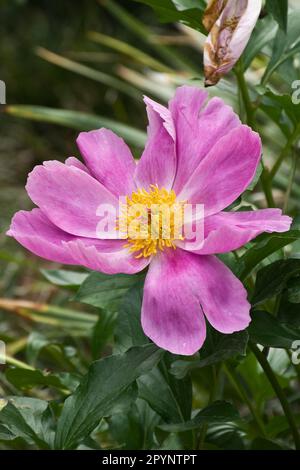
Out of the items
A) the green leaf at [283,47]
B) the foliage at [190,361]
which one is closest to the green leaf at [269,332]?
the foliage at [190,361]

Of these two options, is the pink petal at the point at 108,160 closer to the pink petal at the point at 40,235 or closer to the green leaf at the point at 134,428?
the pink petal at the point at 40,235

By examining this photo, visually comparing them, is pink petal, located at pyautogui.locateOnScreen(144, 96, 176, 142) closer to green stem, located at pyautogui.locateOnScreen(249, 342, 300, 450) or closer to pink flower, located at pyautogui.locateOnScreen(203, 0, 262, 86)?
pink flower, located at pyautogui.locateOnScreen(203, 0, 262, 86)

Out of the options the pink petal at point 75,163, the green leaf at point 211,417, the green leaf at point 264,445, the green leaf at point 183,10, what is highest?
the green leaf at point 183,10

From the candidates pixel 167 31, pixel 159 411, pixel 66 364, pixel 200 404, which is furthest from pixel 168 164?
pixel 167 31

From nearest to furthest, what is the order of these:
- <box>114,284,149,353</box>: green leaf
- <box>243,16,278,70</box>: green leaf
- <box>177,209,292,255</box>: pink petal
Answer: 1. <box>177,209,292,255</box>: pink petal
2. <box>114,284,149,353</box>: green leaf
3. <box>243,16,278,70</box>: green leaf

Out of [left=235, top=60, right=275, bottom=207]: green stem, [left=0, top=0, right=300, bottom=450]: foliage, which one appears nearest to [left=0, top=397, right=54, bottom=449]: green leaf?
[left=0, top=0, right=300, bottom=450]: foliage
